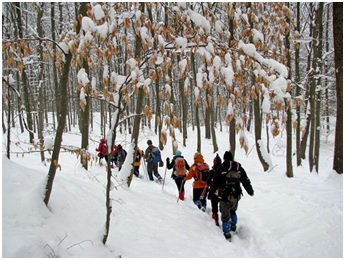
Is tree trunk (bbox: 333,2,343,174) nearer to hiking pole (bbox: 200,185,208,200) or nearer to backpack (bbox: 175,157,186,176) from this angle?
hiking pole (bbox: 200,185,208,200)

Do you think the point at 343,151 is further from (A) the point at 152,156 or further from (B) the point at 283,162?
(B) the point at 283,162

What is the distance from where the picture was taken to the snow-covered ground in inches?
154

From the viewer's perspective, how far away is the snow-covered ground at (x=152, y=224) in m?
3.92

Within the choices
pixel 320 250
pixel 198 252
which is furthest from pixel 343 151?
pixel 198 252

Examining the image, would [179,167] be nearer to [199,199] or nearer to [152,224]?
[199,199]

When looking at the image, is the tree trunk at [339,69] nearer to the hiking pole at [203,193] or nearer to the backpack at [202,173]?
the backpack at [202,173]

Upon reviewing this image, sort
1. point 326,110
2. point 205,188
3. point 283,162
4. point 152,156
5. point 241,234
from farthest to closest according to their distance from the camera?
1. point 326,110
2. point 283,162
3. point 152,156
4. point 205,188
5. point 241,234

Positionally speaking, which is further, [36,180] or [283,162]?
[283,162]

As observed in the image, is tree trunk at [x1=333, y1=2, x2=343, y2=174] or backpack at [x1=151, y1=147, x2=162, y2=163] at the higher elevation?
tree trunk at [x1=333, y1=2, x2=343, y2=174]

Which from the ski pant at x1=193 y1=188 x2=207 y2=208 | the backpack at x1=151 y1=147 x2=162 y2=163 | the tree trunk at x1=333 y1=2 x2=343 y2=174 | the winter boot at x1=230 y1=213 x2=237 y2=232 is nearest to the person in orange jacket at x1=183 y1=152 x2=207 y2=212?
the ski pant at x1=193 y1=188 x2=207 y2=208

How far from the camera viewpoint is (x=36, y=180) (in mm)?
4922

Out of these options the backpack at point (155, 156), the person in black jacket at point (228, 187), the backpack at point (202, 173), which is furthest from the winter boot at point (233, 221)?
the backpack at point (155, 156)

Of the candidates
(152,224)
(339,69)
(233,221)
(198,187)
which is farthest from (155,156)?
(339,69)

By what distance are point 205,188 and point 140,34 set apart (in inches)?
222
